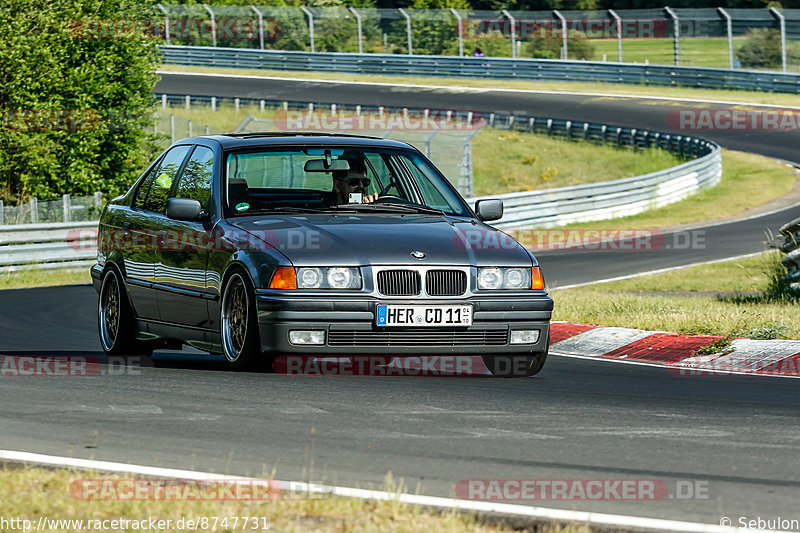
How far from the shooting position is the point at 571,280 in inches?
776

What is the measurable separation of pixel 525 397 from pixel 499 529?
3.20 m

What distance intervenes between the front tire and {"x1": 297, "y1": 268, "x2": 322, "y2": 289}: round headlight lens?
1.08ft

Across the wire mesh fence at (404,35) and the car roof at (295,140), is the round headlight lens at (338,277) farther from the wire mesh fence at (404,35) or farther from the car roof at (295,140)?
the wire mesh fence at (404,35)

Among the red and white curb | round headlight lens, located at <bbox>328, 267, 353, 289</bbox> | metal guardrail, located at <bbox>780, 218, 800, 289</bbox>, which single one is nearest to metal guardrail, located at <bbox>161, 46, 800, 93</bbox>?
metal guardrail, located at <bbox>780, 218, 800, 289</bbox>

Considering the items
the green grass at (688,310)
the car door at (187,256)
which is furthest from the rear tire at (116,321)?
the green grass at (688,310)

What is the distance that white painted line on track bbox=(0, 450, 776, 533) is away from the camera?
4641mm

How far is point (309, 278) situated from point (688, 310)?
553cm

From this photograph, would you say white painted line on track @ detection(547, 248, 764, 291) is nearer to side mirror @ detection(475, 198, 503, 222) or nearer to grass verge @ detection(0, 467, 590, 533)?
side mirror @ detection(475, 198, 503, 222)

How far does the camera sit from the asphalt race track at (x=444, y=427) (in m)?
5.46

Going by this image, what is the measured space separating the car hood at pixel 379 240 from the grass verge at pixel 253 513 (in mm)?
3287

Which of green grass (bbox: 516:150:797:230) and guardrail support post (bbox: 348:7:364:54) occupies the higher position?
guardrail support post (bbox: 348:7:364:54)

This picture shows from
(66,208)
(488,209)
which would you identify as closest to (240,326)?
(488,209)

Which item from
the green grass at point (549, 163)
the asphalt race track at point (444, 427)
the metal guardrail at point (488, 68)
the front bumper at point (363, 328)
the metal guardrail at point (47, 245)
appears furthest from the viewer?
the metal guardrail at point (488, 68)

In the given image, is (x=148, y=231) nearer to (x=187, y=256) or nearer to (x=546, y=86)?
(x=187, y=256)
